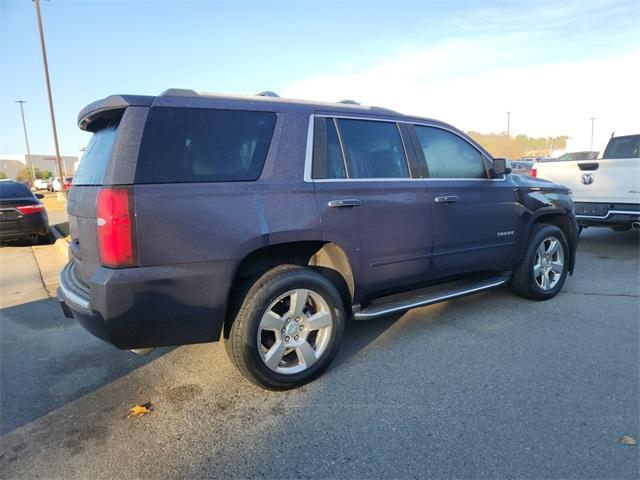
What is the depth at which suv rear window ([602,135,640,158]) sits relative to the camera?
8312 millimetres

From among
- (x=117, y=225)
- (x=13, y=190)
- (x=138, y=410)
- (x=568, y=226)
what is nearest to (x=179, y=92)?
(x=117, y=225)

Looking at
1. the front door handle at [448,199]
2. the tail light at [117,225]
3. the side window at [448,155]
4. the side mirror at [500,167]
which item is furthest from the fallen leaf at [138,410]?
the side mirror at [500,167]

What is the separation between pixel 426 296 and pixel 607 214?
16.0 feet

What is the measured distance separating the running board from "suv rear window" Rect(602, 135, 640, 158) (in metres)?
5.78

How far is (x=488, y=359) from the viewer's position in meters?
3.46

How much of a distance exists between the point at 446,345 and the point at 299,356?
1355 millimetres

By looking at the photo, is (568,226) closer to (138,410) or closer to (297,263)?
(297,263)

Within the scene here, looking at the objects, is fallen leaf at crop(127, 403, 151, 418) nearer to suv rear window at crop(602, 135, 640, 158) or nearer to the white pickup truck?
the white pickup truck

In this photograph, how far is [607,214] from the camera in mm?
7031

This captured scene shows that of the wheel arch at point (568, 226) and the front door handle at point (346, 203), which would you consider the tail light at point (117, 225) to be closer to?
the front door handle at point (346, 203)

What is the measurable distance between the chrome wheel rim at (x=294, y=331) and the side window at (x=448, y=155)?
5.34 ft

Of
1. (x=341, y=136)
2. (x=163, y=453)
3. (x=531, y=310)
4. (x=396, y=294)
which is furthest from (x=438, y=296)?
(x=163, y=453)

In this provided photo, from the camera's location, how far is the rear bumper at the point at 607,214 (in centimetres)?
675

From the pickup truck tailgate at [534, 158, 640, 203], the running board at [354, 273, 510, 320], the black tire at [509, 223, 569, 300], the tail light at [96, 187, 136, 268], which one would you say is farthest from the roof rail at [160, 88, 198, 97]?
the pickup truck tailgate at [534, 158, 640, 203]
